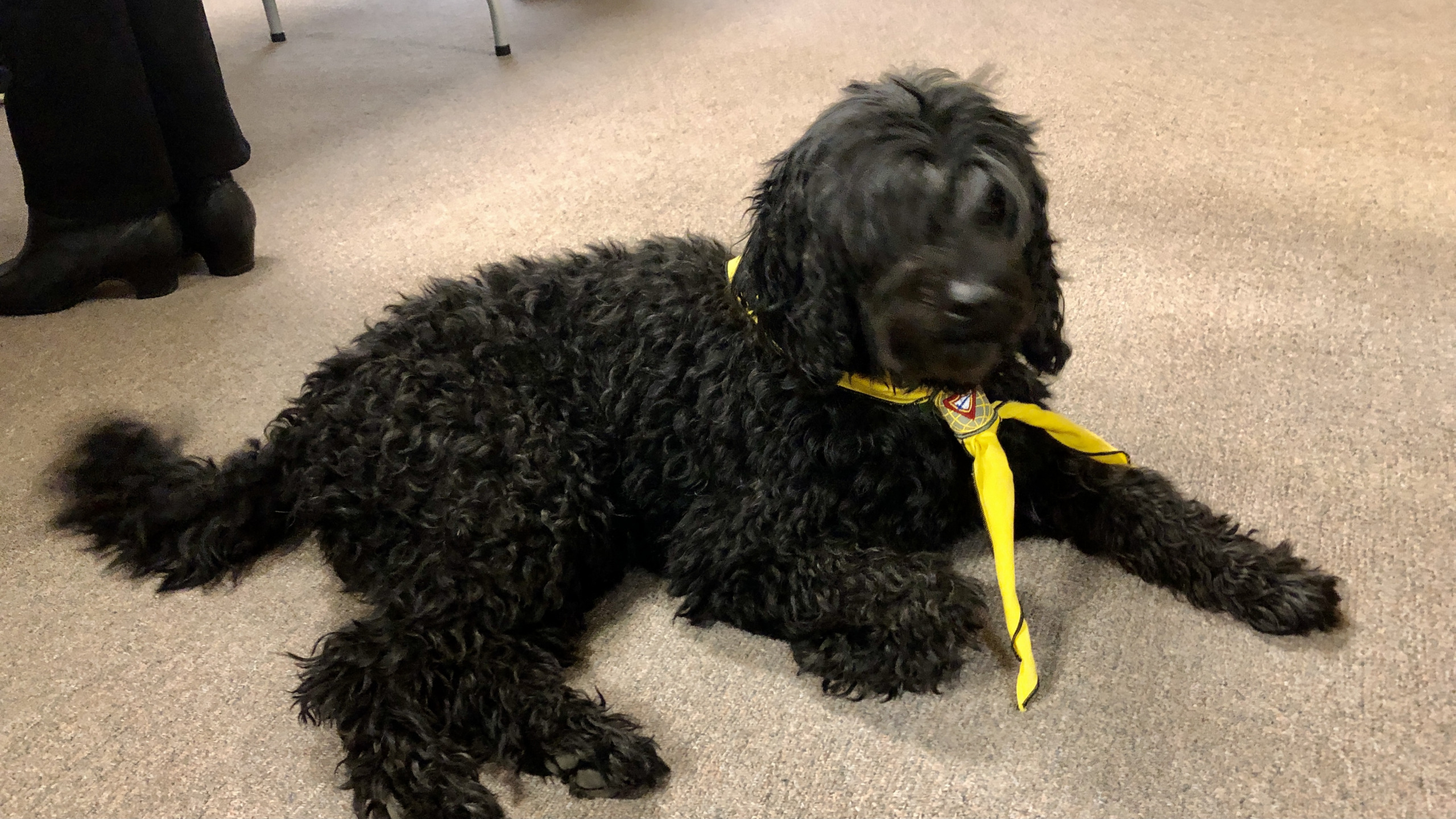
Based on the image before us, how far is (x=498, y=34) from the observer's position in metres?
4.74

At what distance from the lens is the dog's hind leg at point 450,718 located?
5.25ft

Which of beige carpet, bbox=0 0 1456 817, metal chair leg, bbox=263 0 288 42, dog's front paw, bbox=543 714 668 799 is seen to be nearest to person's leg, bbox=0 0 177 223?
beige carpet, bbox=0 0 1456 817

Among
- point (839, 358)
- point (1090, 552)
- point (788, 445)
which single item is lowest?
point (1090, 552)

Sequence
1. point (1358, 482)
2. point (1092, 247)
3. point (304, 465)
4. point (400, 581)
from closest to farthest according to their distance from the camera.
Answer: point (400, 581)
point (304, 465)
point (1358, 482)
point (1092, 247)

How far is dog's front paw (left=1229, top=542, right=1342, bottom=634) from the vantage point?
1.77 metres

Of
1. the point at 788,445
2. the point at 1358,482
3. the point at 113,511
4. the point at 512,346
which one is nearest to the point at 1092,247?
the point at 1358,482

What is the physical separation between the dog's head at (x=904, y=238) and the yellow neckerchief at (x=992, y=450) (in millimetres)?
61

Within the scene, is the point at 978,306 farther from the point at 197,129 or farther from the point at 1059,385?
the point at 197,129

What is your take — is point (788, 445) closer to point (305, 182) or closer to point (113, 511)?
point (113, 511)

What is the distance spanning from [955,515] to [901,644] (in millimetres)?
320

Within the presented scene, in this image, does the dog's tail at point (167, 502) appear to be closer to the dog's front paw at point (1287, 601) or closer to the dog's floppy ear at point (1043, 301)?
the dog's floppy ear at point (1043, 301)

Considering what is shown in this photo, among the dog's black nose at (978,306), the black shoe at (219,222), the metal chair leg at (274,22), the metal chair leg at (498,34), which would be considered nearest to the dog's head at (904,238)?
the dog's black nose at (978,306)

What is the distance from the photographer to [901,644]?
68.7 inches

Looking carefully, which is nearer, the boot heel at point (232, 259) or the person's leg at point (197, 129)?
the person's leg at point (197, 129)
